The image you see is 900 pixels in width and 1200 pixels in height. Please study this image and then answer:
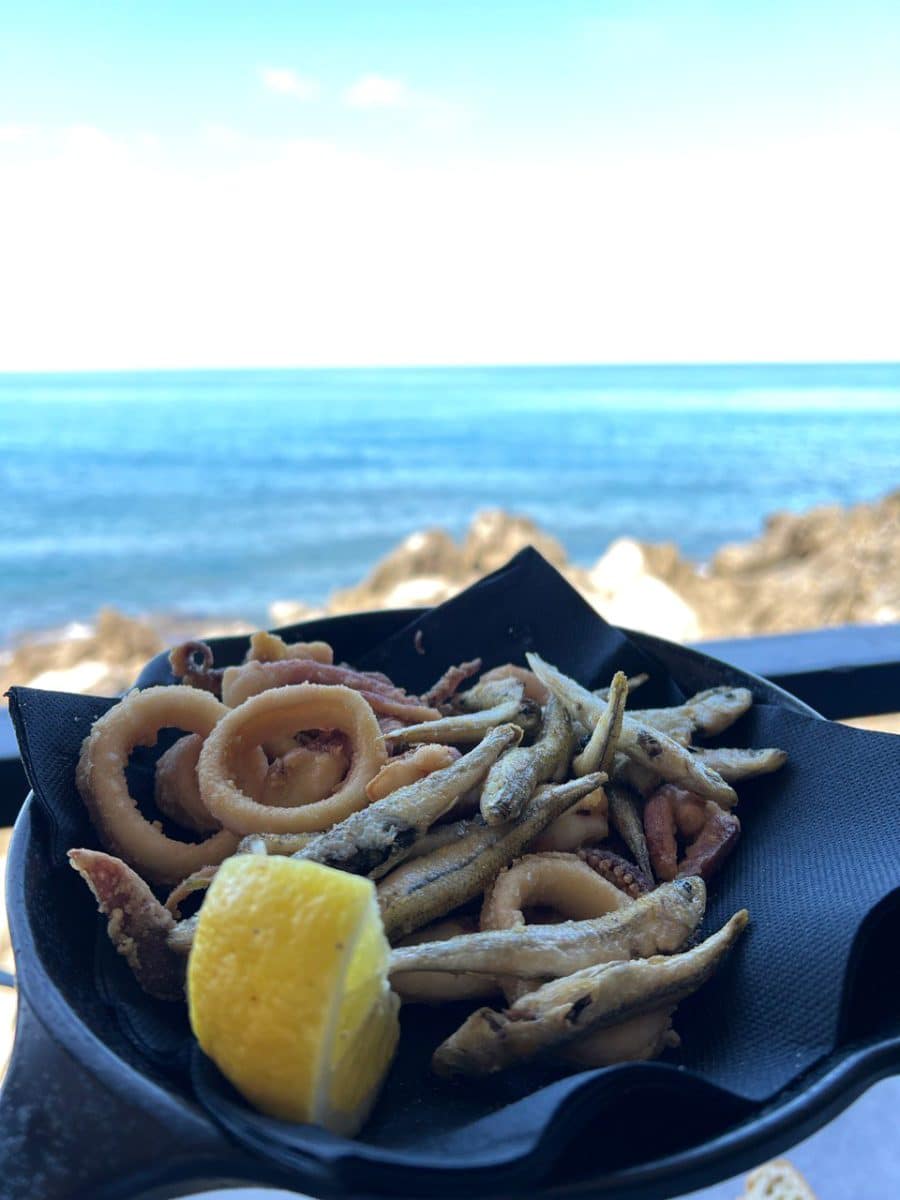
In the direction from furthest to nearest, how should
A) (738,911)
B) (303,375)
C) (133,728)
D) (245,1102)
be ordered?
(303,375), (133,728), (738,911), (245,1102)

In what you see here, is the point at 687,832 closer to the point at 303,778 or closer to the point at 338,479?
the point at 303,778

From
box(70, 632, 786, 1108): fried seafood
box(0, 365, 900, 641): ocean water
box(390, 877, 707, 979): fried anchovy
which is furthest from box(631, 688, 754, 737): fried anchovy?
box(0, 365, 900, 641): ocean water

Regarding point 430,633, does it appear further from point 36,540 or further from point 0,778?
point 36,540

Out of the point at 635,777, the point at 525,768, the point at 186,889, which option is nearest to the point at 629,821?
the point at 635,777

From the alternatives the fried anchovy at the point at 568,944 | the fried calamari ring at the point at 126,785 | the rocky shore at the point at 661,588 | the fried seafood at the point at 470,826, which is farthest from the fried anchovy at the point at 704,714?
the rocky shore at the point at 661,588

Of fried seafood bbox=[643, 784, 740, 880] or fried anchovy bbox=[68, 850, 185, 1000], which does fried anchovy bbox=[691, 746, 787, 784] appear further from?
fried anchovy bbox=[68, 850, 185, 1000]

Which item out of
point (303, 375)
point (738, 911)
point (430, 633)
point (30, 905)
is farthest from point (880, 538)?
point (303, 375)

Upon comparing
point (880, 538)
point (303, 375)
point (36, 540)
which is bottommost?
point (36, 540)

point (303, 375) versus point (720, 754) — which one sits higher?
point (303, 375)
